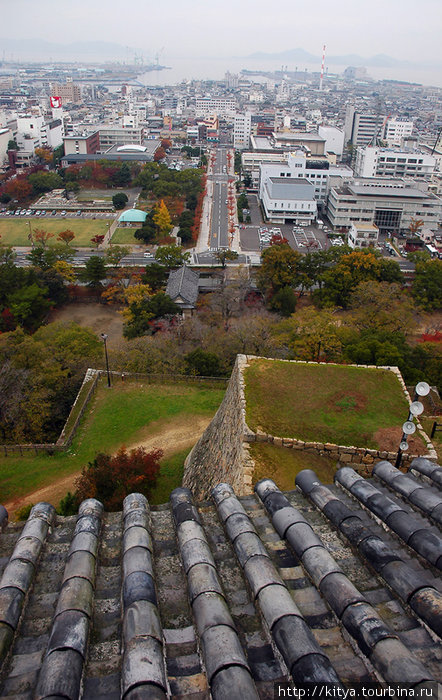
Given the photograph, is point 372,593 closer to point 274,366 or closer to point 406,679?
point 406,679

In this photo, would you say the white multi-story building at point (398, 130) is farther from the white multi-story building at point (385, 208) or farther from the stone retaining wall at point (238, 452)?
the stone retaining wall at point (238, 452)

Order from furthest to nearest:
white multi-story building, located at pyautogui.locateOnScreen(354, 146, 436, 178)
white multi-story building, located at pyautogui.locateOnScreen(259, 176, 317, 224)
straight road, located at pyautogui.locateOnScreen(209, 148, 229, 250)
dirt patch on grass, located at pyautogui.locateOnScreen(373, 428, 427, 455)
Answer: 1. white multi-story building, located at pyautogui.locateOnScreen(354, 146, 436, 178)
2. white multi-story building, located at pyautogui.locateOnScreen(259, 176, 317, 224)
3. straight road, located at pyautogui.locateOnScreen(209, 148, 229, 250)
4. dirt patch on grass, located at pyautogui.locateOnScreen(373, 428, 427, 455)

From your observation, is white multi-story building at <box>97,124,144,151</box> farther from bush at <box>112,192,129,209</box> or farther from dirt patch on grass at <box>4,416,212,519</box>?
dirt patch on grass at <box>4,416,212,519</box>

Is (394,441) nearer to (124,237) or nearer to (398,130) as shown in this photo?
(124,237)

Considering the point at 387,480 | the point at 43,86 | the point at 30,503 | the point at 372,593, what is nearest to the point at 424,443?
the point at 387,480

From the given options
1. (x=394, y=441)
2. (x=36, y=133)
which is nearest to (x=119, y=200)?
(x=36, y=133)

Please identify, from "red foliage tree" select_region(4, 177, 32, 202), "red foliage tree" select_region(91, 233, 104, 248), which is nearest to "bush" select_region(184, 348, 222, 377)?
"red foliage tree" select_region(91, 233, 104, 248)
